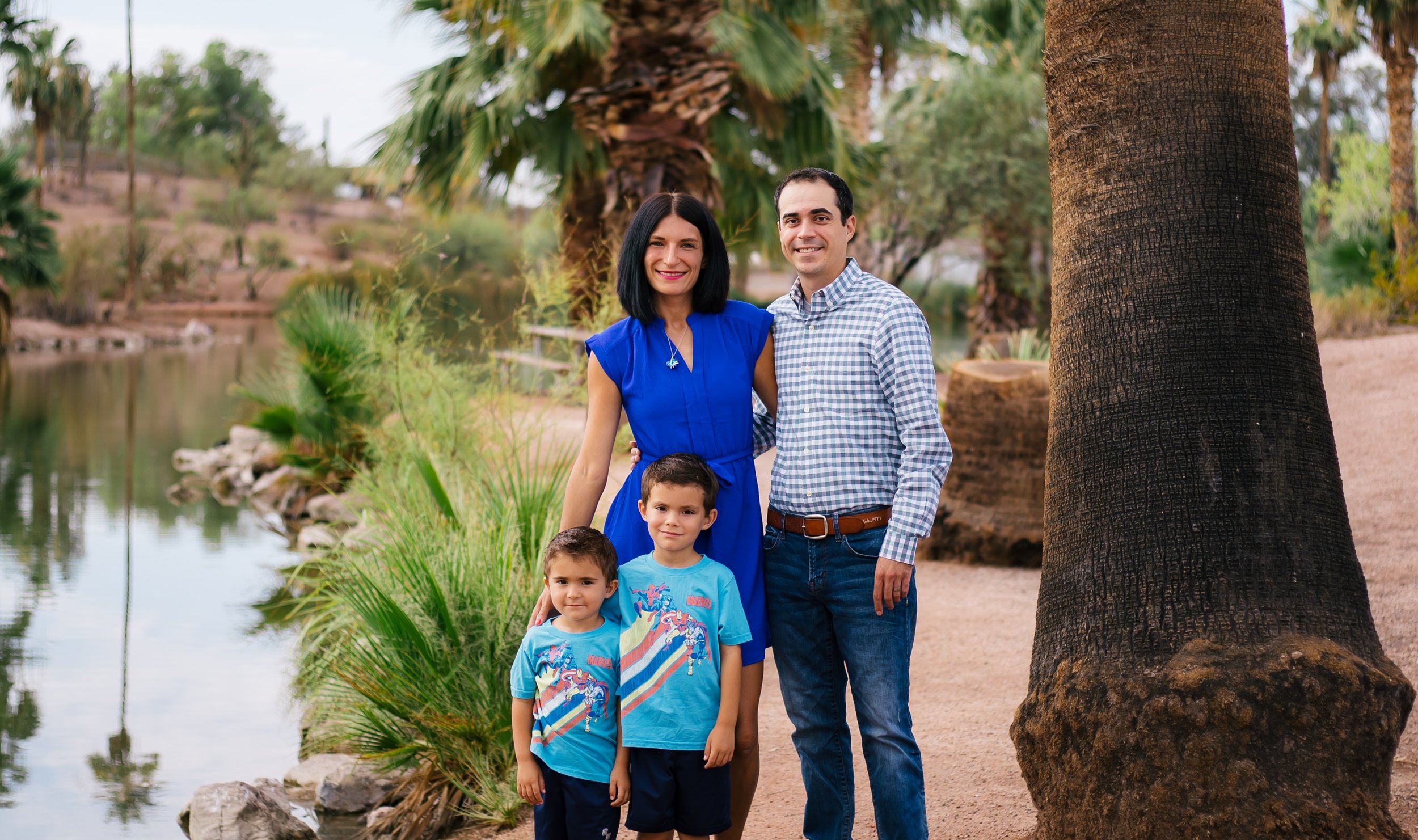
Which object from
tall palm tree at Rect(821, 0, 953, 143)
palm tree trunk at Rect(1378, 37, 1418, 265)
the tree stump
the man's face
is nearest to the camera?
the man's face

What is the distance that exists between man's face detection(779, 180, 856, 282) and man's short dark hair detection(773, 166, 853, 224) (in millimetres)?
11

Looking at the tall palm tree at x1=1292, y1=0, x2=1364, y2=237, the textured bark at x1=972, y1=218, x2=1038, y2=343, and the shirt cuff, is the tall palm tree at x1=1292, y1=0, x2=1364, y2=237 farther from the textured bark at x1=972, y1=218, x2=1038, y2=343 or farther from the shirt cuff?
the shirt cuff

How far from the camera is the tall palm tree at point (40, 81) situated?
141 feet

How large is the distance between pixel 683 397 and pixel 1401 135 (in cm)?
2248

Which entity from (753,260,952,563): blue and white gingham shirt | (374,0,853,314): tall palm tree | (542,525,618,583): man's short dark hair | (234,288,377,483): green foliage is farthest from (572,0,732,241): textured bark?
(542,525,618,583): man's short dark hair

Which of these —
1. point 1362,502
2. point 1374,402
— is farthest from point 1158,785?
point 1374,402

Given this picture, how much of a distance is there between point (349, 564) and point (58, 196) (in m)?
60.6

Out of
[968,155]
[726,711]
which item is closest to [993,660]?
[726,711]

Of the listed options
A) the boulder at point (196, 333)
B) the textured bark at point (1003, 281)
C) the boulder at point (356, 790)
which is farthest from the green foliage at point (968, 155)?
the boulder at point (196, 333)

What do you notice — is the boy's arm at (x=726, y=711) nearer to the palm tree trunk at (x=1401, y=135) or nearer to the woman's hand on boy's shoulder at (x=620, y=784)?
the woman's hand on boy's shoulder at (x=620, y=784)

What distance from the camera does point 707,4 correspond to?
40.3ft

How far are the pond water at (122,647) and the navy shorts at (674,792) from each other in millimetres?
3132

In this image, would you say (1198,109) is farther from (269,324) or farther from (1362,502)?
(269,324)

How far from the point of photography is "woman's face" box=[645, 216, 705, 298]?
2980mm
